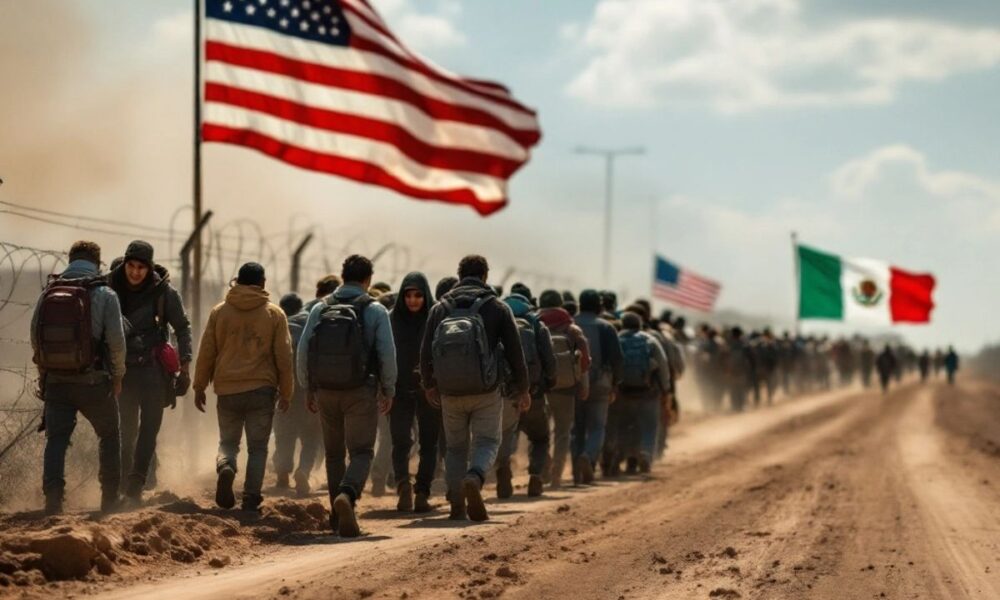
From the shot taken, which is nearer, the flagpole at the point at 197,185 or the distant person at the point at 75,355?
the distant person at the point at 75,355

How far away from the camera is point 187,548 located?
27.7 ft

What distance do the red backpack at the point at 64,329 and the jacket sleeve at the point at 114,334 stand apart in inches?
5.8

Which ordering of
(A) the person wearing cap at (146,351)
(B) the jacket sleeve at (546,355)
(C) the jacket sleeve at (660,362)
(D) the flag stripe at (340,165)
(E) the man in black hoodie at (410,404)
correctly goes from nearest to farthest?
(A) the person wearing cap at (146,351), (E) the man in black hoodie at (410,404), (B) the jacket sleeve at (546,355), (D) the flag stripe at (340,165), (C) the jacket sleeve at (660,362)

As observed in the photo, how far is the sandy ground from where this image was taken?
773cm

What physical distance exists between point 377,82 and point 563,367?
4.15m

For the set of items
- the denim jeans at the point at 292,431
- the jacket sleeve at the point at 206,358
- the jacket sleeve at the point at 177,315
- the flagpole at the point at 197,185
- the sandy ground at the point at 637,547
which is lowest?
the sandy ground at the point at 637,547

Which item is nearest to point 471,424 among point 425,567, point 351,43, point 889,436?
point 425,567

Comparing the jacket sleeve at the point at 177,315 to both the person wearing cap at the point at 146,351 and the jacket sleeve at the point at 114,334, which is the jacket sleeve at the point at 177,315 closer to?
the person wearing cap at the point at 146,351

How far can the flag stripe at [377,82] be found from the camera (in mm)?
14875

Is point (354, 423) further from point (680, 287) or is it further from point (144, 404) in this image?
point (680, 287)

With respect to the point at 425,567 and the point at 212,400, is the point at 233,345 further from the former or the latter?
the point at 212,400

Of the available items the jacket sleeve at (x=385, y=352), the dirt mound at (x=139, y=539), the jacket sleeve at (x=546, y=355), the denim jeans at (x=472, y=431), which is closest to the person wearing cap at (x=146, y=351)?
the dirt mound at (x=139, y=539)

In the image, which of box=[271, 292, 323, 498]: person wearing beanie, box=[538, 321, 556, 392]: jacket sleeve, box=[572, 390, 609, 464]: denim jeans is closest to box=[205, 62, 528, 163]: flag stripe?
box=[271, 292, 323, 498]: person wearing beanie

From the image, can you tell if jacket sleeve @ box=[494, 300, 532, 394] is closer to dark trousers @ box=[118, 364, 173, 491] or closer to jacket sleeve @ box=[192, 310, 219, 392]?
jacket sleeve @ box=[192, 310, 219, 392]
